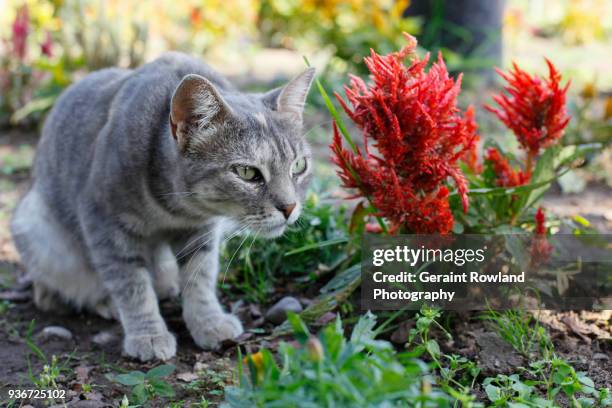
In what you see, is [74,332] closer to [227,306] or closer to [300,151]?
[227,306]

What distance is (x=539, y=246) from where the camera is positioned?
99.7 inches

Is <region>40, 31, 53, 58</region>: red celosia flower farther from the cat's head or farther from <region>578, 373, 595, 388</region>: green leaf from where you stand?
<region>578, 373, 595, 388</region>: green leaf

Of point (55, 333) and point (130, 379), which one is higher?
point (130, 379)

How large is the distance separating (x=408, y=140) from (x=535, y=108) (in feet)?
1.91

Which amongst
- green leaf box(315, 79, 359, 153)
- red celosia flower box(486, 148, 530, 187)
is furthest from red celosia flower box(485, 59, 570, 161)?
green leaf box(315, 79, 359, 153)

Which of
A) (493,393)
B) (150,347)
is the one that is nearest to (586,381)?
(493,393)

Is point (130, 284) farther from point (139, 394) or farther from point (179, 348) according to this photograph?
point (139, 394)

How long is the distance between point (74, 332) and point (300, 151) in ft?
4.29

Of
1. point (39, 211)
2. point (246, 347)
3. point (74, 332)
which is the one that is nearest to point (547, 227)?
point (246, 347)

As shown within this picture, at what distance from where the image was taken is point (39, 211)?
3164 millimetres

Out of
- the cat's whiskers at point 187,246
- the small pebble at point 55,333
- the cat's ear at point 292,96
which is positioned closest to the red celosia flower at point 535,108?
the cat's ear at point 292,96

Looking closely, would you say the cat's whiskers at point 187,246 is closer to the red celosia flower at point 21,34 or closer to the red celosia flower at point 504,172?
the red celosia flower at point 504,172

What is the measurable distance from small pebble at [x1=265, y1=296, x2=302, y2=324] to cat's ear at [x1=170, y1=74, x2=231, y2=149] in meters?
0.82

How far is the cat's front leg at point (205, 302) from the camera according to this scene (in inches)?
108
